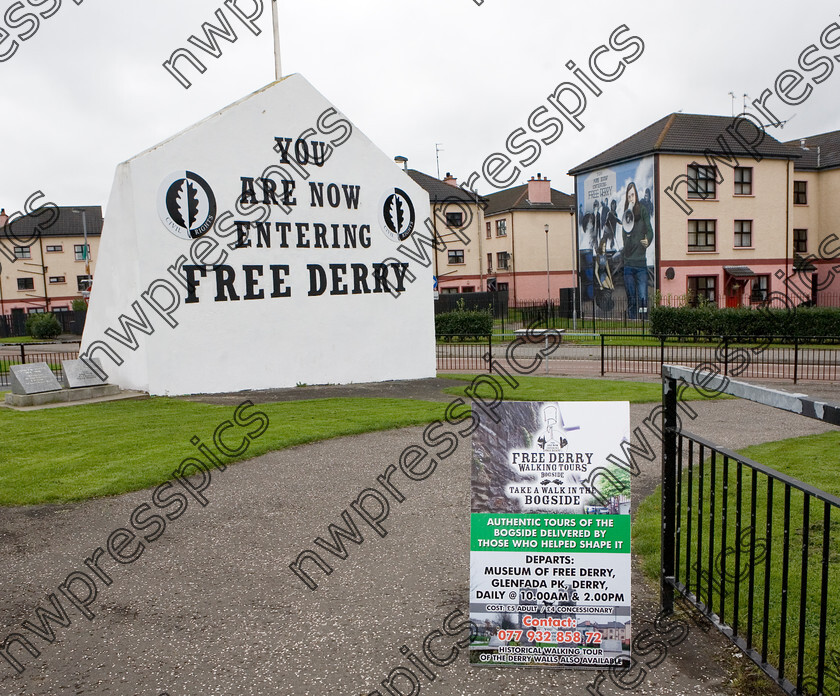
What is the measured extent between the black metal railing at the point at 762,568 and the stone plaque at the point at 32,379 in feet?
44.1

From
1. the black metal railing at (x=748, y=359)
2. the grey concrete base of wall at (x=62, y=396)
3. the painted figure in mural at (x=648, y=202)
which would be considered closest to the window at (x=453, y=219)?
the black metal railing at (x=748, y=359)

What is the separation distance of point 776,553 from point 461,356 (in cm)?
1903

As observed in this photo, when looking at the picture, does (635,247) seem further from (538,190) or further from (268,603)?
(268,603)

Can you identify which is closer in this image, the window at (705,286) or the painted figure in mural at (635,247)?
the painted figure in mural at (635,247)

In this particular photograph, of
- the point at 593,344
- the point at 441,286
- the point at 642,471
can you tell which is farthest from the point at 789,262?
the point at 642,471

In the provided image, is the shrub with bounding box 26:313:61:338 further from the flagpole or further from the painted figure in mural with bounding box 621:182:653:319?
the painted figure in mural with bounding box 621:182:653:319

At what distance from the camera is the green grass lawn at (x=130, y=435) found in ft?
26.7

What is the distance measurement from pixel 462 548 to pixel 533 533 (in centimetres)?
205

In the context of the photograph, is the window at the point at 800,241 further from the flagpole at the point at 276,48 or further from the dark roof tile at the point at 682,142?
the flagpole at the point at 276,48

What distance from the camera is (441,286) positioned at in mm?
54969

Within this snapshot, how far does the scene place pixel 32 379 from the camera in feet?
47.7

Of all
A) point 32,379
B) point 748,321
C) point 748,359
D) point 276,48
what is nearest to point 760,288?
point 748,321

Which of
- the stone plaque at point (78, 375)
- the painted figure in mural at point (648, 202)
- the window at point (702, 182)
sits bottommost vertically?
the stone plaque at point (78, 375)

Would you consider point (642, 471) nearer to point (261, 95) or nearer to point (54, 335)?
point (261, 95)
